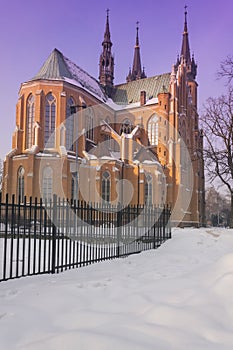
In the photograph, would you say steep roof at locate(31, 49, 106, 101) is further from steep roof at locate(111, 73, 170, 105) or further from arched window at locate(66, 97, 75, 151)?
steep roof at locate(111, 73, 170, 105)

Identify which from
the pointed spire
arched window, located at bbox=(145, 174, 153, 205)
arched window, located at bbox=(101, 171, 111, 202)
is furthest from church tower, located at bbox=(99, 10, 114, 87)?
arched window, located at bbox=(101, 171, 111, 202)

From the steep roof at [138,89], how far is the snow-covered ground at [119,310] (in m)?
43.1

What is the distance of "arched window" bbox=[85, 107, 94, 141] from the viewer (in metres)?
39.3

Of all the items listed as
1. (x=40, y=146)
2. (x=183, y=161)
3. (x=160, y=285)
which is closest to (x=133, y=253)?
(x=160, y=285)

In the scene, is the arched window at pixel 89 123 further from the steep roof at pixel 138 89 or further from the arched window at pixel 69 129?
the steep roof at pixel 138 89

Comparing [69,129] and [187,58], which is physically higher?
[187,58]

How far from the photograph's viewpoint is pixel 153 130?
44594 mm

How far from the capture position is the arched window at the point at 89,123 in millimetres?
39312

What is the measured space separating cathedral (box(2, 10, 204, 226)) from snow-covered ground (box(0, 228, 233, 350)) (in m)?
22.8

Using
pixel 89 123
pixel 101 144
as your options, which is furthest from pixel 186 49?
pixel 101 144

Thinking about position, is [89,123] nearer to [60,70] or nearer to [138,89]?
[60,70]

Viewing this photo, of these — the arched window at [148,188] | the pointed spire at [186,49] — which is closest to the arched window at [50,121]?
the arched window at [148,188]

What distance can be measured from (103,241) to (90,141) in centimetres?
2962

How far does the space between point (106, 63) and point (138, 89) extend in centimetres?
1003
